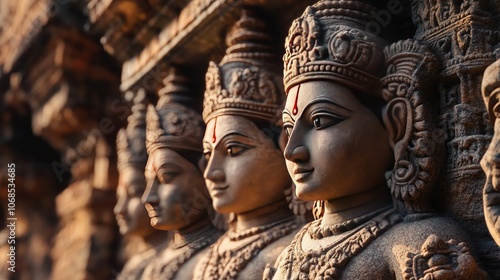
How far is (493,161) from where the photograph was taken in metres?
2.64

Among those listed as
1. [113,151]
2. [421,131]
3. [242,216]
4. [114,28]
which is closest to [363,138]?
[421,131]

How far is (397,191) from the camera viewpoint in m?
3.34

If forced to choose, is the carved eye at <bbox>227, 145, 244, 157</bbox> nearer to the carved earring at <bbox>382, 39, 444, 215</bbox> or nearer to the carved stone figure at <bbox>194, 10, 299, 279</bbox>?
the carved stone figure at <bbox>194, 10, 299, 279</bbox>

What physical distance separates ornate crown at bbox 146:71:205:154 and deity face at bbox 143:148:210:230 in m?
0.06

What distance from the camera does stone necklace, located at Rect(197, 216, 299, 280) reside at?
4.07 metres

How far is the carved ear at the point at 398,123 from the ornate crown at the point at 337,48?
0.12m

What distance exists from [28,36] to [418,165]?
4.32 m

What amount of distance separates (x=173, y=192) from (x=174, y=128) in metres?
0.36

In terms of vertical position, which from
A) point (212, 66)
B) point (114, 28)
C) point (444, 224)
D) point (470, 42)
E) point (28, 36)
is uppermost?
point (28, 36)

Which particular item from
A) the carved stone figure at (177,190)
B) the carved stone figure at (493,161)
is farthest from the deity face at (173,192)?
the carved stone figure at (493,161)

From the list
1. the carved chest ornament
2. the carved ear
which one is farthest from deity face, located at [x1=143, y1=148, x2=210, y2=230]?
the carved chest ornament

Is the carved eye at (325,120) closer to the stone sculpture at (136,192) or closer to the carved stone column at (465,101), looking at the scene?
the carved stone column at (465,101)

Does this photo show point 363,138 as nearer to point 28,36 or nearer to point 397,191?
point 397,191

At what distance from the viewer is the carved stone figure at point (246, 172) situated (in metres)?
4.12
